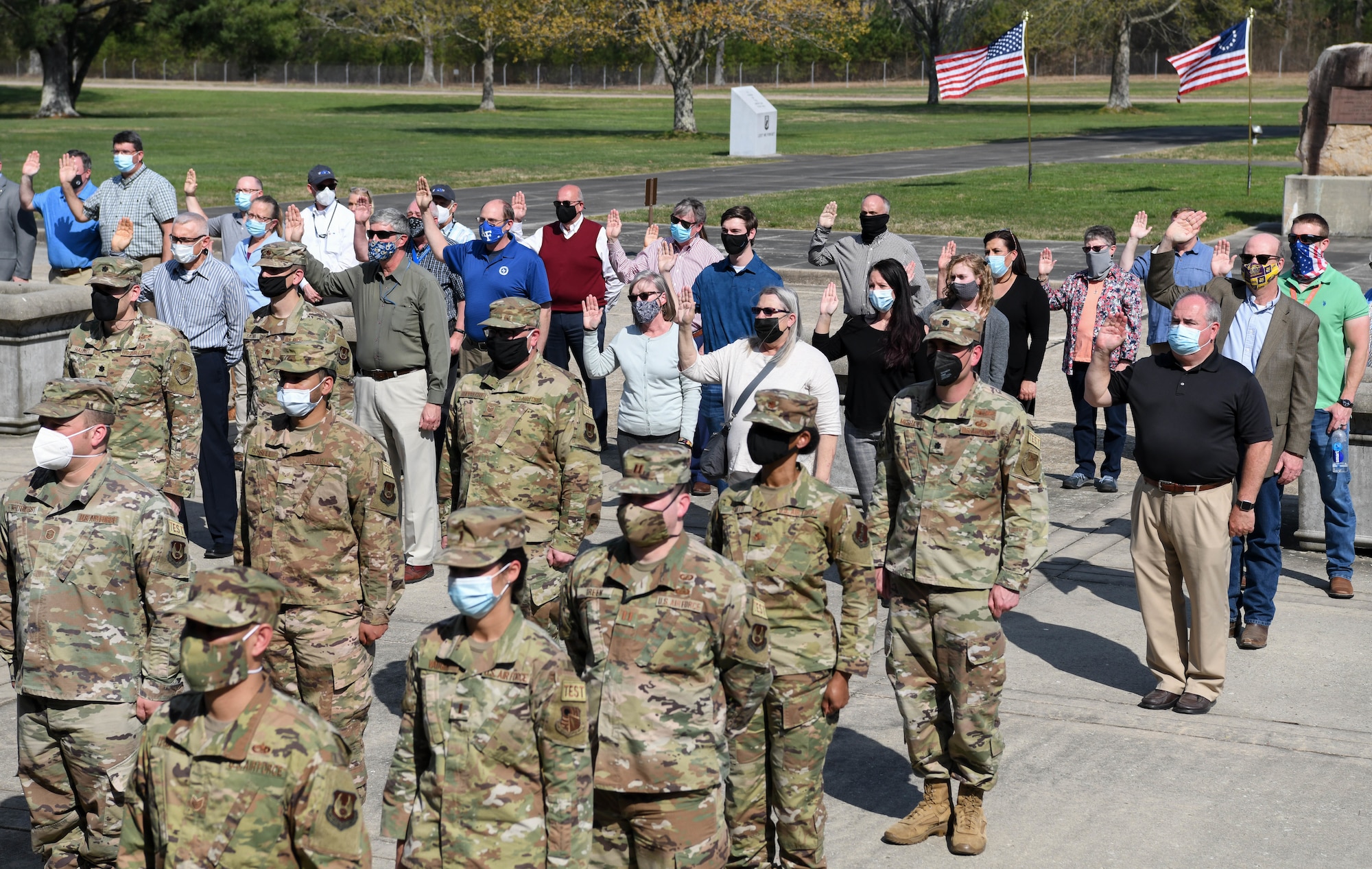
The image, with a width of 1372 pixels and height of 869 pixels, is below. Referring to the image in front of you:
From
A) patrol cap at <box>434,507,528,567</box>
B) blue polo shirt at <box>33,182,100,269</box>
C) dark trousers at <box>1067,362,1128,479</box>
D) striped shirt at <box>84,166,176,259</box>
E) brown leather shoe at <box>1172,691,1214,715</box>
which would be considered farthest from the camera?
blue polo shirt at <box>33,182,100,269</box>

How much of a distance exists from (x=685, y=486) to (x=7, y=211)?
12.4 metres

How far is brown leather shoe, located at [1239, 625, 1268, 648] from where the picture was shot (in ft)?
29.5

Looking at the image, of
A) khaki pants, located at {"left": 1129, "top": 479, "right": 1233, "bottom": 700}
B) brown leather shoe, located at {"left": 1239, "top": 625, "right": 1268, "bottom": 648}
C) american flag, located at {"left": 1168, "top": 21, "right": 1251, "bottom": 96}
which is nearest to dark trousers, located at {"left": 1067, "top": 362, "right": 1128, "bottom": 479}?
brown leather shoe, located at {"left": 1239, "top": 625, "right": 1268, "bottom": 648}

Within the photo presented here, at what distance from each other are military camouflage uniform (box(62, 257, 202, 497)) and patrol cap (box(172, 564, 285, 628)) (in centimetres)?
448


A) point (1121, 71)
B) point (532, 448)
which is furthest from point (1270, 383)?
point (1121, 71)

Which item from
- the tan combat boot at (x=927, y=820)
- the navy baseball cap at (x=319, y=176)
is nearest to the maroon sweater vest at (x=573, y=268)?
the navy baseball cap at (x=319, y=176)

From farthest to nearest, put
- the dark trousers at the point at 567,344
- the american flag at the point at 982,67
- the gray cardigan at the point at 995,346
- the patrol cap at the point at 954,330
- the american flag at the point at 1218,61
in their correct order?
the american flag at the point at 982,67 → the american flag at the point at 1218,61 → the dark trousers at the point at 567,344 → the gray cardigan at the point at 995,346 → the patrol cap at the point at 954,330

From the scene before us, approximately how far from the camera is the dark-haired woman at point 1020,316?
36.4ft

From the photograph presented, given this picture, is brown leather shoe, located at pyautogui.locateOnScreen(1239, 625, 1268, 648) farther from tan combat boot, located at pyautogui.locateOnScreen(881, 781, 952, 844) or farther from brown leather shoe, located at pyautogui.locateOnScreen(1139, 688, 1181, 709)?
tan combat boot, located at pyautogui.locateOnScreen(881, 781, 952, 844)

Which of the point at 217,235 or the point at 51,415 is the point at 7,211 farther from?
the point at 51,415

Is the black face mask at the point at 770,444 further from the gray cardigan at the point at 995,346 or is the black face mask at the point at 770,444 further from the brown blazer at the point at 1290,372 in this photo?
the gray cardigan at the point at 995,346

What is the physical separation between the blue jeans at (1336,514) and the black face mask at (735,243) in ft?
12.6

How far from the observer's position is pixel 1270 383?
8.97 m

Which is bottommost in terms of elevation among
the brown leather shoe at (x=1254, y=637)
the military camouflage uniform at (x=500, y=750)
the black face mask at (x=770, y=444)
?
the brown leather shoe at (x=1254, y=637)
